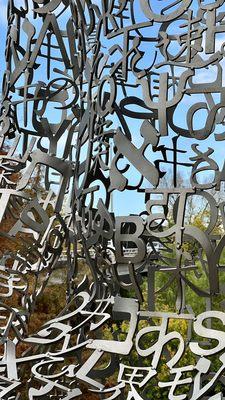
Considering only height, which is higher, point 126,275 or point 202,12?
point 202,12

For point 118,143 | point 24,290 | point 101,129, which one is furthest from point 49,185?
point 118,143

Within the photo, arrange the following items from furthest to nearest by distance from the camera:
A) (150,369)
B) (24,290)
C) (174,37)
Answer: (24,290), (174,37), (150,369)

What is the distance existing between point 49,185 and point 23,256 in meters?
0.48

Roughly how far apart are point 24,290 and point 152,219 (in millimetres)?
1327

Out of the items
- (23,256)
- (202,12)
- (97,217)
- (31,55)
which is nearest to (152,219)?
(97,217)

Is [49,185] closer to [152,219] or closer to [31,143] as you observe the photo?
[31,143]

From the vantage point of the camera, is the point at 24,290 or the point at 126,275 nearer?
the point at 126,275

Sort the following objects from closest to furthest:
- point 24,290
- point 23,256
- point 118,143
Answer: point 118,143, point 24,290, point 23,256

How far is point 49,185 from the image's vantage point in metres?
4.37

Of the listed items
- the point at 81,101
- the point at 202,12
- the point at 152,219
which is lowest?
the point at 152,219

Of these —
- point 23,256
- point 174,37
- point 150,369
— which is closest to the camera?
point 150,369

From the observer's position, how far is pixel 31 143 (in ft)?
11.9

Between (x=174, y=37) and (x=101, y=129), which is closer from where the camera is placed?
(x=101, y=129)

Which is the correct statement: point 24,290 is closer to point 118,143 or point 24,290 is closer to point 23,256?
point 23,256
